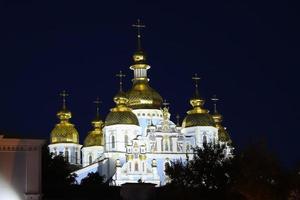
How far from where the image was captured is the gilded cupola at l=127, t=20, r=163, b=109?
70875 mm

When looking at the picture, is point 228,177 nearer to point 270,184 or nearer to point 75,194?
point 270,184

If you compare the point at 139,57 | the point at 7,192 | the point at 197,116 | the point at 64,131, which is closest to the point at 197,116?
the point at 197,116

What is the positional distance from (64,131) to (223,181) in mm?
41202

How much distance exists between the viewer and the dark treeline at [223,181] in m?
30.2

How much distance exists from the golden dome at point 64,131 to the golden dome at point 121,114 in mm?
8031

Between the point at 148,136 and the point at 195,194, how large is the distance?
3510 centimetres

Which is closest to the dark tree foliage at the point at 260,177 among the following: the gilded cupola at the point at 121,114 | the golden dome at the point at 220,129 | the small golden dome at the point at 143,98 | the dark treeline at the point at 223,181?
the dark treeline at the point at 223,181

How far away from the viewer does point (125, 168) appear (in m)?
64.0

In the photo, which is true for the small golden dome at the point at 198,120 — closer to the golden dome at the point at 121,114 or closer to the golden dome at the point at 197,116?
the golden dome at the point at 197,116

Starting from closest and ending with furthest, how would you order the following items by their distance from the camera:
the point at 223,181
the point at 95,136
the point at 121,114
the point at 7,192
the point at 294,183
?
the point at 7,192 < the point at 294,183 < the point at 223,181 < the point at 121,114 < the point at 95,136

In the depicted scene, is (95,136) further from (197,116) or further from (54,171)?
(54,171)

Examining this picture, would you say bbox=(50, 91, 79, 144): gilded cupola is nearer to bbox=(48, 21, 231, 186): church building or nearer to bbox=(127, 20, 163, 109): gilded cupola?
bbox=(48, 21, 231, 186): church building

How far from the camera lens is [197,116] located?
230 feet

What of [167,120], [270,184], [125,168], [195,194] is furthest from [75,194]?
[167,120]
